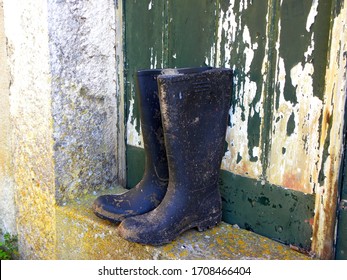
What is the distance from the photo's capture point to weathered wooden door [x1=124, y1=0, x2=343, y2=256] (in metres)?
1.08

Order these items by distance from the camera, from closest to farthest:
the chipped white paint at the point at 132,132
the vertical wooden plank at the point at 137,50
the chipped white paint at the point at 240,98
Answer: the chipped white paint at the point at 240,98, the vertical wooden plank at the point at 137,50, the chipped white paint at the point at 132,132

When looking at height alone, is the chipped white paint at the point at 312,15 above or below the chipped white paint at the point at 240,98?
above

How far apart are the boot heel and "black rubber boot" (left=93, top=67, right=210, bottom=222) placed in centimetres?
16

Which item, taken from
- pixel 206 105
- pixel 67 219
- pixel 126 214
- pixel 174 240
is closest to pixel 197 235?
pixel 174 240

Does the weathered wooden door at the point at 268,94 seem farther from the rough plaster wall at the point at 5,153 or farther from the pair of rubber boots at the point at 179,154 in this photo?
the rough plaster wall at the point at 5,153

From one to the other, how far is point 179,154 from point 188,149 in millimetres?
30

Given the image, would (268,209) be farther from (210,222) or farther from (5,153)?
(5,153)

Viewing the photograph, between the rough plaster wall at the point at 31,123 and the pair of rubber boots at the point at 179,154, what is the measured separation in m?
0.35

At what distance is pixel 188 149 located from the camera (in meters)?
1.19

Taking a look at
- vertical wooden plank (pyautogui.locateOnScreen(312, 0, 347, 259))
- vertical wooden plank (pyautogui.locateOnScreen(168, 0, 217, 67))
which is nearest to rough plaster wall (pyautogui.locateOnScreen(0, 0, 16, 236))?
vertical wooden plank (pyautogui.locateOnScreen(168, 0, 217, 67))

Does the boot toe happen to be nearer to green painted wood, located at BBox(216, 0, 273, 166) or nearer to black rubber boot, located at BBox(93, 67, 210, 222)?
black rubber boot, located at BBox(93, 67, 210, 222)

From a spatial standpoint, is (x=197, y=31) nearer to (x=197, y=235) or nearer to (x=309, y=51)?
(x=309, y=51)

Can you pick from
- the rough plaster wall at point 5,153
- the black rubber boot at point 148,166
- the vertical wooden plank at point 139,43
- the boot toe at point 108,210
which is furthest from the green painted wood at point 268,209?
the rough plaster wall at point 5,153

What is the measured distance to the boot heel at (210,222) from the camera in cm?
128
